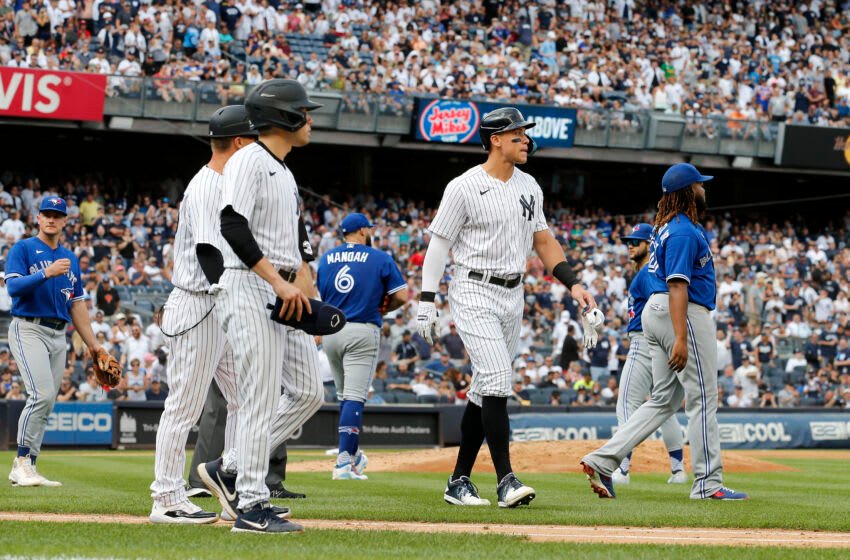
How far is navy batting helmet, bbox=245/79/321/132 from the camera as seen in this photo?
5930 millimetres

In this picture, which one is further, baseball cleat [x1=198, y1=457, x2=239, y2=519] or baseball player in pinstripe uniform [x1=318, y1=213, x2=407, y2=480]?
baseball player in pinstripe uniform [x1=318, y1=213, x2=407, y2=480]

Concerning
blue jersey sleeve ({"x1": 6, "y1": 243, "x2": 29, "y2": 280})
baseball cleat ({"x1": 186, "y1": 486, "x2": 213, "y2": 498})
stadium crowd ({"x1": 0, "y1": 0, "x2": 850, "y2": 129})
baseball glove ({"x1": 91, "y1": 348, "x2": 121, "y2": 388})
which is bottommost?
baseball cleat ({"x1": 186, "y1": 486, "x2": 213, "y2": 498})

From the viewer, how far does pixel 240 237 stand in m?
5.58

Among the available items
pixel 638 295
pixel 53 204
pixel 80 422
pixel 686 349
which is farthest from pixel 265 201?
pixel 80 422

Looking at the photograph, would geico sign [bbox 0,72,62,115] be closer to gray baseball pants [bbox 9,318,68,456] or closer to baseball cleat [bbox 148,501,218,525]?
gray baseball pants [bbox 9,318,68,456]

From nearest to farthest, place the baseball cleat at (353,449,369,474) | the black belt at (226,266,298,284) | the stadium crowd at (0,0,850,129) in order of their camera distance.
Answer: the black belt at (226,266,298,284) < the baseball cleat at (353,449,369,474) < the stadium crowd at (0,0,850,129)

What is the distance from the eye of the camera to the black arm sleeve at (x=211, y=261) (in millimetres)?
6000

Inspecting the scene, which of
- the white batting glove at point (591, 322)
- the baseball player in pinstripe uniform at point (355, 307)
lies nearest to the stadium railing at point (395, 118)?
the baseball player in pinstripe uniform at point (355, 307)

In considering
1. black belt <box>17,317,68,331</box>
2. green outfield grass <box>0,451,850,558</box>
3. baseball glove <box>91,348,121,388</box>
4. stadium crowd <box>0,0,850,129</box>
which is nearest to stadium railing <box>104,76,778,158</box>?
stadium crowd <box>0,0,850,129</box>

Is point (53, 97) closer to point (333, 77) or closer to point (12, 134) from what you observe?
point (12, 134)

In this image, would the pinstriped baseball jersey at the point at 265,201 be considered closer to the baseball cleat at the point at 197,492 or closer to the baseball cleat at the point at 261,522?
the baseball cleat at the point at 261,522

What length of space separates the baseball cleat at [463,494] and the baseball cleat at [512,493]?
263 mm

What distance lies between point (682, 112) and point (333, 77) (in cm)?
962

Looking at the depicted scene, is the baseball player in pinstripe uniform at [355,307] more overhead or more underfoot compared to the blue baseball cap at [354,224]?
more underfoot
